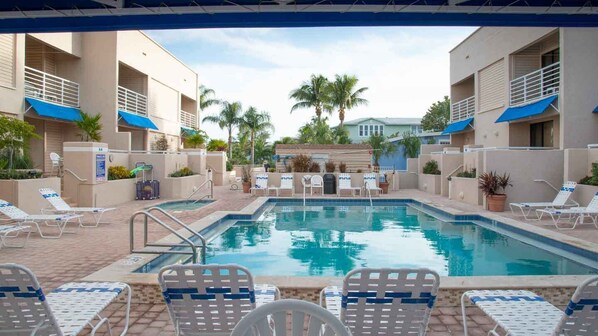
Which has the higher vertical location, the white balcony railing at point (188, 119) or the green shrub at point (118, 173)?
the white balcony railing at point (188, 119)

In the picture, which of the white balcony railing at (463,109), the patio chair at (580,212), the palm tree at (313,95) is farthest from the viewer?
the palm tree at (313,95)

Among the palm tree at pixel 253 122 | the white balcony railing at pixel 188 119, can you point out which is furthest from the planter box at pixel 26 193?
the palm tree at pixel 253 122

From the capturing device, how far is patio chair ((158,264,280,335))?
2.65m

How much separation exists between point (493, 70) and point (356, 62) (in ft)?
50.2

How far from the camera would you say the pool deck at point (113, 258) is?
4.04 m

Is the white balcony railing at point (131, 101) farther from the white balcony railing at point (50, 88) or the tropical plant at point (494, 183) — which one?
the tropical plant at point (494, 183)

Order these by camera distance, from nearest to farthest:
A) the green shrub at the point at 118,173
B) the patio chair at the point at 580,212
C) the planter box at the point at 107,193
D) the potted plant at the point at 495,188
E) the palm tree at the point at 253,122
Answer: the patio chair at the point at 580,212 → the potted plant at the point at 495,188 → the planter box at the point at 107,193 → the green shrub at the point at 118,173 → the palm tree at the point at 253,122

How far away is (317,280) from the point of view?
4906mm

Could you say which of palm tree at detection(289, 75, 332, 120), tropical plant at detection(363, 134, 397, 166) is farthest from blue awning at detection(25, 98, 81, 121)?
palm tree at detection(289, 75, 332, 120)

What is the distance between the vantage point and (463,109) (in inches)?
937

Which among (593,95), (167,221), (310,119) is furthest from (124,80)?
(593,95)

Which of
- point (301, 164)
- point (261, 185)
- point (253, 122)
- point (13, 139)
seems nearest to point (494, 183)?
point (301, 164)

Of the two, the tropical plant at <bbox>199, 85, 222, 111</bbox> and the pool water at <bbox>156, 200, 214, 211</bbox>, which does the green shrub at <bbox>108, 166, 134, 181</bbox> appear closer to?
the pool water at <bbox>156, 200, 214, 211</bbox>

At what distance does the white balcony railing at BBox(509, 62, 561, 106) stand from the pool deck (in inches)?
260
